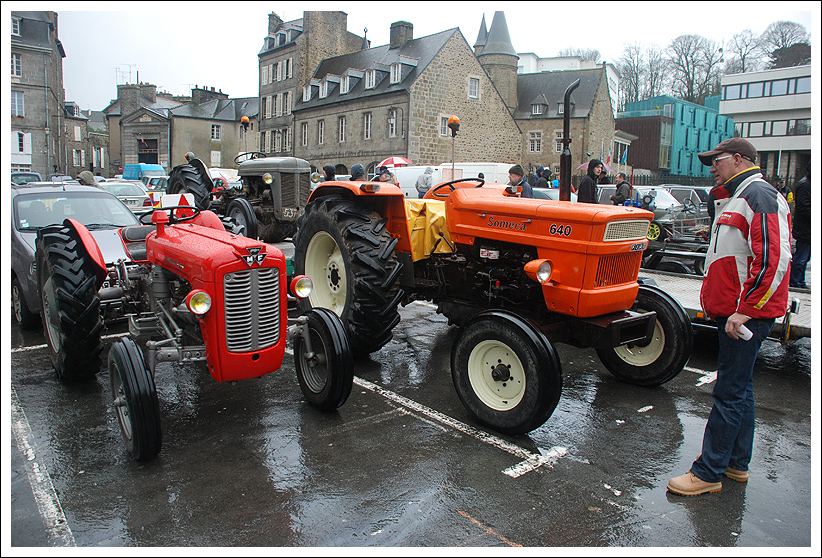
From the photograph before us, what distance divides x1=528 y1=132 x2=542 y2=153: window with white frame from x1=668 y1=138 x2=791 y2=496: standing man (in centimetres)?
4110

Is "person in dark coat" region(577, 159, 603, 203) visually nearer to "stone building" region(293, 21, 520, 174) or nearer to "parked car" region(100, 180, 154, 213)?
"parked car" region(100, 180, 154, 213)

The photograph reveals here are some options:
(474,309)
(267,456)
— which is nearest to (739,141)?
(474,309)

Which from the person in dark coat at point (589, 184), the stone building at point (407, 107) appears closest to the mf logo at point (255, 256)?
the person in dark coat at point (589, 184)

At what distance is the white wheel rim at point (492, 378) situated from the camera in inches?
149

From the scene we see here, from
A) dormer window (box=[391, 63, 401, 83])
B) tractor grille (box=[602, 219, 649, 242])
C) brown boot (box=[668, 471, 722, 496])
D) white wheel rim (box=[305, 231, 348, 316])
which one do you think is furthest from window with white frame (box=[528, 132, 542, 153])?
brown boot (box=[668, 471, 722, 496])

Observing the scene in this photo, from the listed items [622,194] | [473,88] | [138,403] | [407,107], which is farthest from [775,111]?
[138,403]

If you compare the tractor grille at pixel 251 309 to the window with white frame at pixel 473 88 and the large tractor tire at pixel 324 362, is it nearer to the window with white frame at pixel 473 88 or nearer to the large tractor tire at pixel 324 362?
the large tractor tire at pixel 324 362

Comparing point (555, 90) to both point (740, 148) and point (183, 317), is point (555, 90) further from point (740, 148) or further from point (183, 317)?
point (183, 317)

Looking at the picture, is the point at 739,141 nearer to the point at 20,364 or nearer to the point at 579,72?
the point at 20,364

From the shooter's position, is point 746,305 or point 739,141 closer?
point 746,305

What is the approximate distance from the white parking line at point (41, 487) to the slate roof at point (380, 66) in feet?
100

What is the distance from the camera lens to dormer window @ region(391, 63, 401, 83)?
33188mm

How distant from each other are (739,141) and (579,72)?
42422 mm

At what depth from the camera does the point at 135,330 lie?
4195 millimetres
